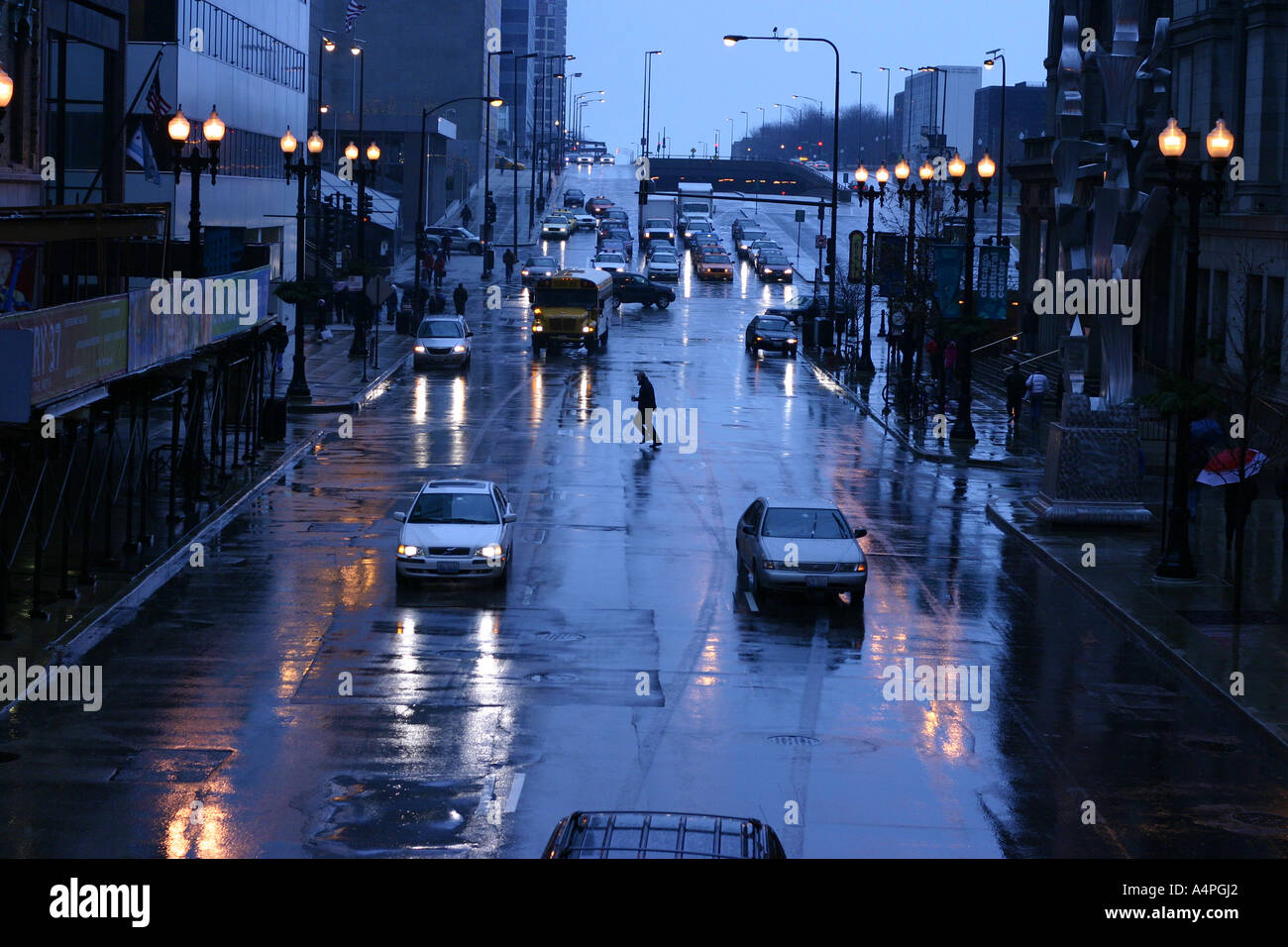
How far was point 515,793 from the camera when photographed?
49.8 feet

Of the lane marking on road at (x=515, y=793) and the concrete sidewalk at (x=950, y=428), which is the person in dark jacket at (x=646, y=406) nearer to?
the concrete sidewalk at (x=950, y=428)

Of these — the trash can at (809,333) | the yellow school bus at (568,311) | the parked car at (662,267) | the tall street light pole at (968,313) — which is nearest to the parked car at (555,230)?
the parked car at (662,267)

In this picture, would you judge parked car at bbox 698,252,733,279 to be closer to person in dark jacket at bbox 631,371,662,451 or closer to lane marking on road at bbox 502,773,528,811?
person in dark jacket at bbox 631,371,662,451

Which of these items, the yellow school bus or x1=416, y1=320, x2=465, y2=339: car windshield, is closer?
x1=416, y1=320, x2=465, y2=339: car windshield

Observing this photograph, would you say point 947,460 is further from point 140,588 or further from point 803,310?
point 803,310

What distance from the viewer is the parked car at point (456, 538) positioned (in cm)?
2419

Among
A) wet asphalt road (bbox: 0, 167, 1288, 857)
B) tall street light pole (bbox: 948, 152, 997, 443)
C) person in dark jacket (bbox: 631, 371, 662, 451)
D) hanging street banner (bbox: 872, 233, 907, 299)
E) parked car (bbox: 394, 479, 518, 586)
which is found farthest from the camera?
hanging street banner (bbox: 872, 233, 907, 299)

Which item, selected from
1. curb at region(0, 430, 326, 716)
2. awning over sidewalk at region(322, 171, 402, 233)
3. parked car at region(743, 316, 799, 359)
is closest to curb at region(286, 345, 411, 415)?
curb at region(0, 430, 326, 716)

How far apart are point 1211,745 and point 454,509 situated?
11.8m

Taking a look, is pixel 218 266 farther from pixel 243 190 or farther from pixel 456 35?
pixel 456 35

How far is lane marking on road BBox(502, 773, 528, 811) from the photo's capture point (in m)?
14.8

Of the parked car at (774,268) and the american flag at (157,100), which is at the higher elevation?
the american flag at (157,100)

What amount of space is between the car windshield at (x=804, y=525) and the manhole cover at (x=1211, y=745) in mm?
7836
